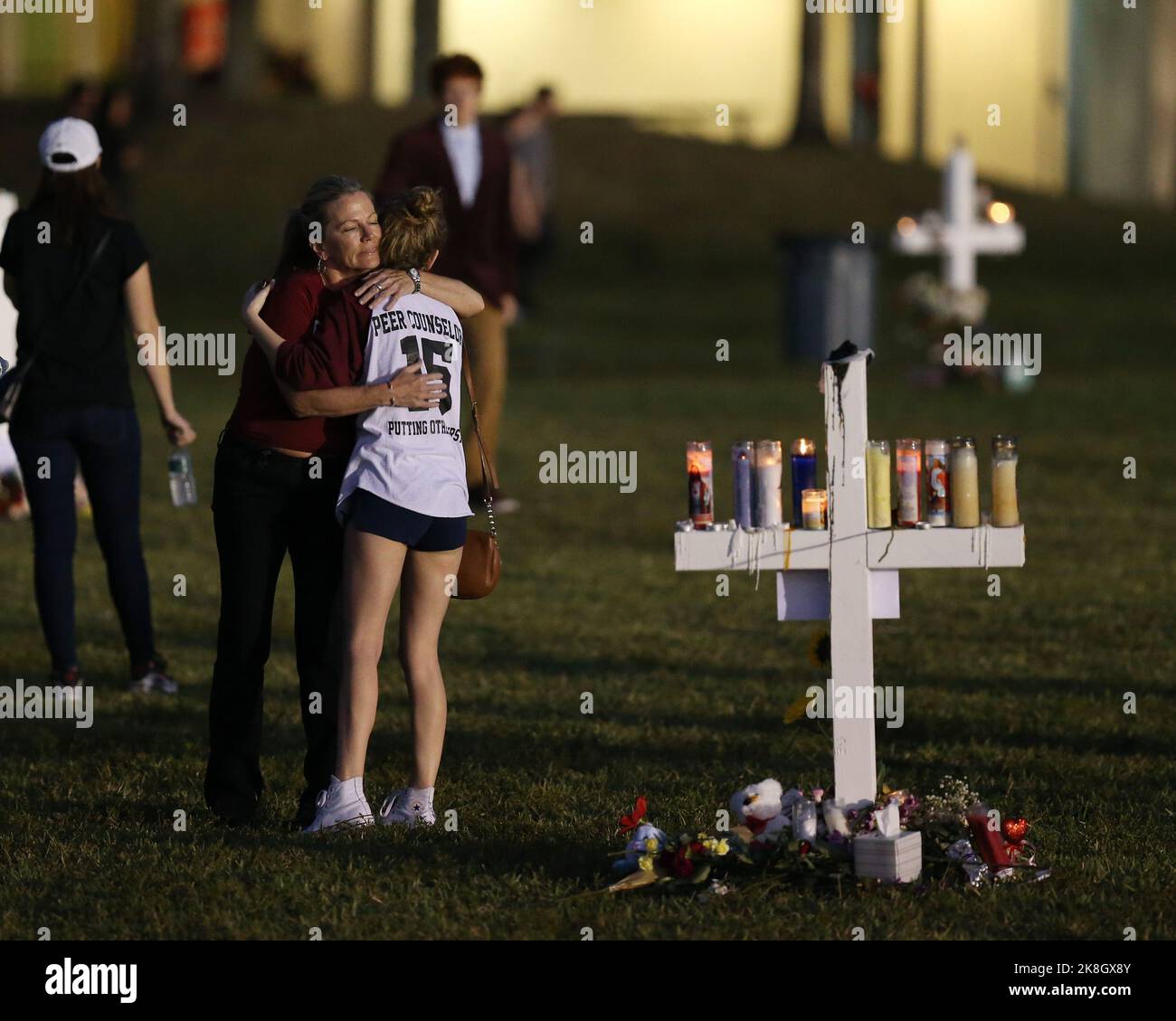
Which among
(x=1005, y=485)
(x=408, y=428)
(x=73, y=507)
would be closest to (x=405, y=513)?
(x=408, y=428)

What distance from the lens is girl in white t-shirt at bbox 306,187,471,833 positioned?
6008mm

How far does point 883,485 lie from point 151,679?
3.49 m

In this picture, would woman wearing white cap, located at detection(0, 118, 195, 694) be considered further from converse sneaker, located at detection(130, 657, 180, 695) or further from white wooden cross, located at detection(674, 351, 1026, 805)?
white wooden cross, located at detection(674, 351, 1026, 805)

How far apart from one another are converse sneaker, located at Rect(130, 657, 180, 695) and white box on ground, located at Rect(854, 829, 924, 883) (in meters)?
3.49

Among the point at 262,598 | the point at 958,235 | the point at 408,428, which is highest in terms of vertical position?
the point at 958,235

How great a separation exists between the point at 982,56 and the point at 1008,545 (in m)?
34.8

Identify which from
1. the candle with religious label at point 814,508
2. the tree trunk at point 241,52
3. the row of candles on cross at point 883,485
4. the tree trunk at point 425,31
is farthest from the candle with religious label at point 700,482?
the tree trunk at point 425,31

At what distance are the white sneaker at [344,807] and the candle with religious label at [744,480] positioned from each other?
1255 mm

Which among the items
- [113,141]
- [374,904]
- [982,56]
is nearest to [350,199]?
[374,904]

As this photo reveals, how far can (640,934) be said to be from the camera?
537cm

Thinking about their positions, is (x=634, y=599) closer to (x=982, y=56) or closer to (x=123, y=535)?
(x=123, y=535)

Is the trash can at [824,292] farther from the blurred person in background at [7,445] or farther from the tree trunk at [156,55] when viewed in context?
the tree trunk at [156,55]

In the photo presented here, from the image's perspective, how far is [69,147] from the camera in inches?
299

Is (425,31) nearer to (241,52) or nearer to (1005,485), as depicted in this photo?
(241,52)
